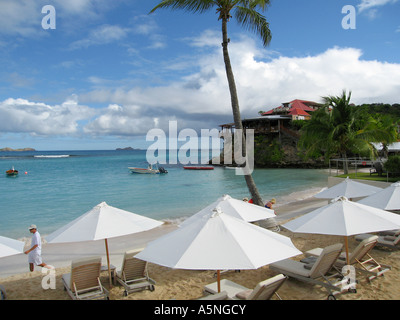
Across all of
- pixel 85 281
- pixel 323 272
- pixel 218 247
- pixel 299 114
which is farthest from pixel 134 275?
pixel 299 114

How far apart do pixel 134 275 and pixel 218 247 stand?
3311mm

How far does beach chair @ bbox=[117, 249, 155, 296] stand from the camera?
6613 mm

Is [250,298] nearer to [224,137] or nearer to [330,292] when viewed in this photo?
[330,292]

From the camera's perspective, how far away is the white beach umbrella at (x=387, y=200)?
315 inches

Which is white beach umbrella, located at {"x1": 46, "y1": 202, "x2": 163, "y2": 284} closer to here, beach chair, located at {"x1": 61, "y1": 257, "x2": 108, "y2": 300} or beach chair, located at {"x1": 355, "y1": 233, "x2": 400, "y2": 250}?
Result: beach chair, located at {"x1": 61, "y1": 257, "x2": 108, "y2": 300}

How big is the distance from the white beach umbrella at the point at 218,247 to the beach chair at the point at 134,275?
2.06 meters

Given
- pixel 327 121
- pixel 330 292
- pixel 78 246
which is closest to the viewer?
pixel 330 292

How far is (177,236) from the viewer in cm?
480

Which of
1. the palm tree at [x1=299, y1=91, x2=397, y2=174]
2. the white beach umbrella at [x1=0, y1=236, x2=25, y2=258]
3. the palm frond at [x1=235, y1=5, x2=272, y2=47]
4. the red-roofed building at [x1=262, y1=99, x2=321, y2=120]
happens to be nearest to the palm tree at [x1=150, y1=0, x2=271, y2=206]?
the palm frond at [x1=235, y1=5, x2=272, y2=47]

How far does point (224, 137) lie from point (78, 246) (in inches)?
2005

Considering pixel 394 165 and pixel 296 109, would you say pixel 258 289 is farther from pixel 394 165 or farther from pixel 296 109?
pixel 296 109

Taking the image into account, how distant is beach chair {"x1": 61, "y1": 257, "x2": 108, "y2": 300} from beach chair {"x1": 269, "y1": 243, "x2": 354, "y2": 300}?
386 cm

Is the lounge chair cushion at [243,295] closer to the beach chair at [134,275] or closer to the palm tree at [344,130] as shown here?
the beach chair at [134,275]
